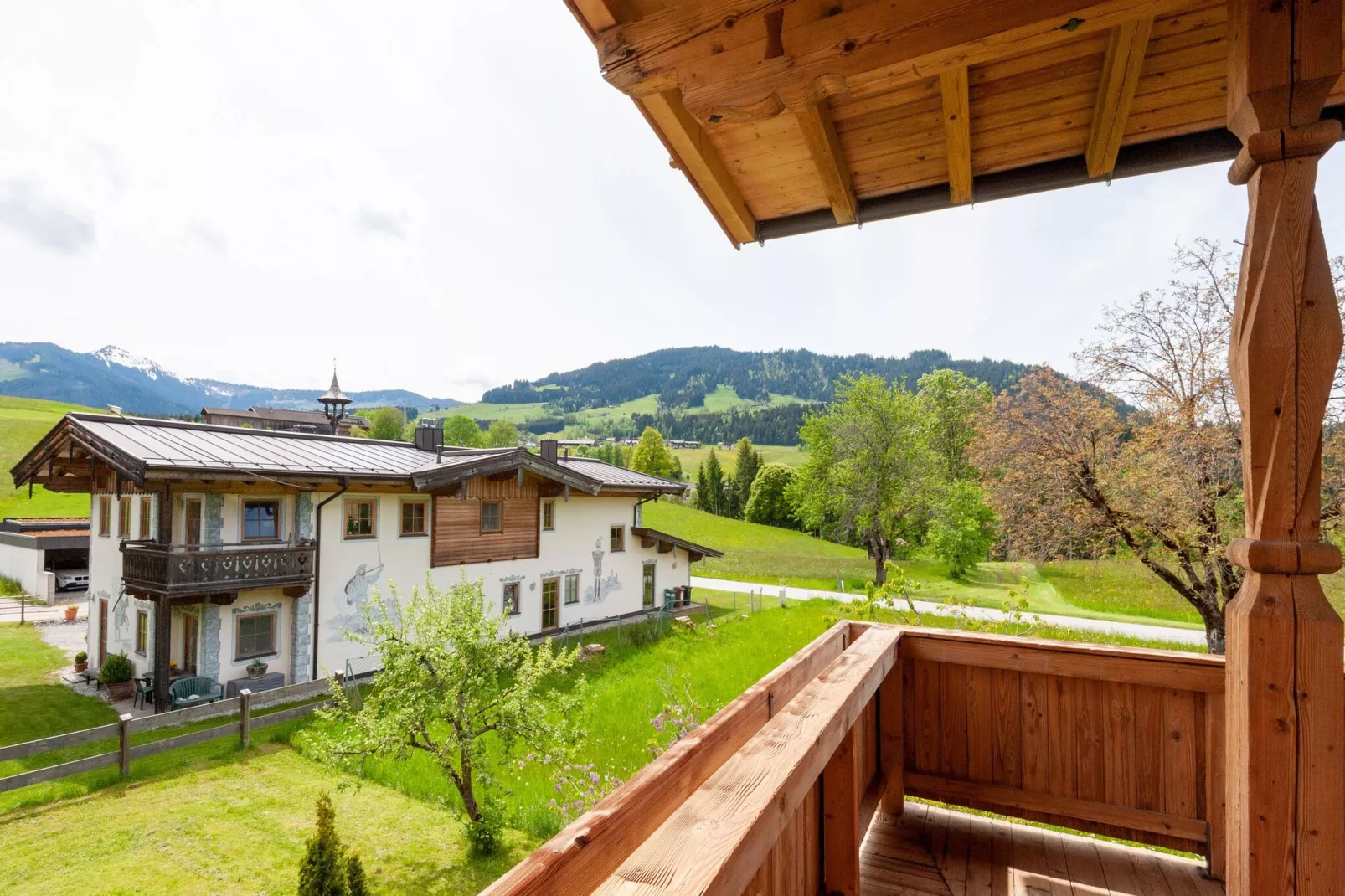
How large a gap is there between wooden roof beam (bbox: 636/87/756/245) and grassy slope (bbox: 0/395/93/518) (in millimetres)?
25251

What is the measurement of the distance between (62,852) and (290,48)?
11.7m

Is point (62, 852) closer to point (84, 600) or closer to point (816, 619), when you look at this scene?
point (816, 619)

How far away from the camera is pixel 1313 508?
1487 millimetres

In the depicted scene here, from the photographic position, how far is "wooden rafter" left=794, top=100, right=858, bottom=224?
7.25ft

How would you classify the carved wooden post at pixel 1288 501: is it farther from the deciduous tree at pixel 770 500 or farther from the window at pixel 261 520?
the deciduous tree at pixel 770 500

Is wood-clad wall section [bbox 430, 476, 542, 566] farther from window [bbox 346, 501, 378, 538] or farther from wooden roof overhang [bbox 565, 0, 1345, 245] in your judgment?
wooden roof overhang [bbox 565, 0, 1345, 245]

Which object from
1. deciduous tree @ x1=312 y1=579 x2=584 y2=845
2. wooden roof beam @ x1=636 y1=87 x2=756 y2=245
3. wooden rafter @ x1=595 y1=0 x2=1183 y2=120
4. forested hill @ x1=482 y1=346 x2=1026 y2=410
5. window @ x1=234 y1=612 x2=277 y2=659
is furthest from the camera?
forested hill @ x1=482 y1=346 x2=1026 y2=410

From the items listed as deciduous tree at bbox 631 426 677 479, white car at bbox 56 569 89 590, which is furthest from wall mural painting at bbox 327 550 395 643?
deciduous tree at bbox 631 426 677 479

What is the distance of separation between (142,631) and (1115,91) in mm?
15276

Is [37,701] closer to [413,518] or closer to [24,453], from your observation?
[413,518]

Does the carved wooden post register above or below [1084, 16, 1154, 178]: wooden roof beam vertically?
below

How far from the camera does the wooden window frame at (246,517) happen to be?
10.9 metres

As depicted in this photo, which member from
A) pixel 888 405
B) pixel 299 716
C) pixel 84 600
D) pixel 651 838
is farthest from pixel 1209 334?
pixel 84 600

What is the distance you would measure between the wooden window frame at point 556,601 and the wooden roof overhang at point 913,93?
1402cm
